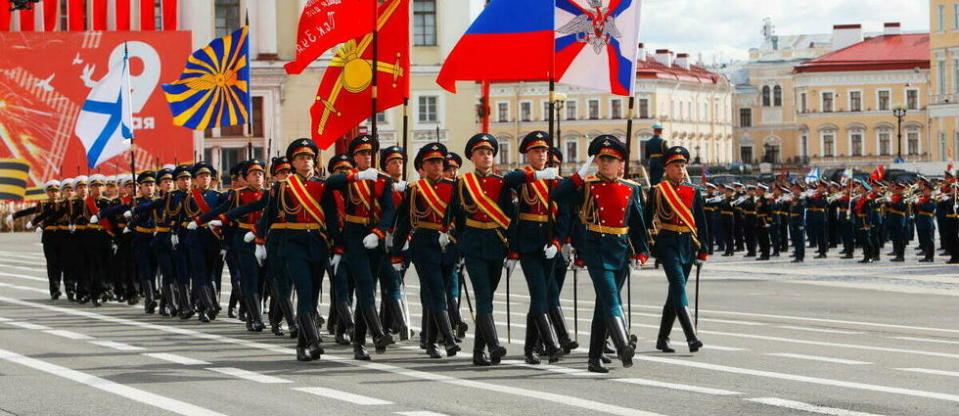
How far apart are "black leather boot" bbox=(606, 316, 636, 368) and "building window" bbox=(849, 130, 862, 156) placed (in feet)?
382

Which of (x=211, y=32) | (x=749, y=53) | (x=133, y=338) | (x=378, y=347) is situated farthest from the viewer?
(x=749, y=53)

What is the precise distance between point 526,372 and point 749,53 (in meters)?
136

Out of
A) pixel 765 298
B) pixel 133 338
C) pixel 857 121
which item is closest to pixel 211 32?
pixel 765 298

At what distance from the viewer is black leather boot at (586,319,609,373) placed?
13.3 metres

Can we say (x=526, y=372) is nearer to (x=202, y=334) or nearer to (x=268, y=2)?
(x=202, y=334)

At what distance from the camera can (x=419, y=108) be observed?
72312 millimetres

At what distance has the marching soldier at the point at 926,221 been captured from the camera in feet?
108

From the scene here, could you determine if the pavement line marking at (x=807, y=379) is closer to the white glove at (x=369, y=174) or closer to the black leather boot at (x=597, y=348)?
the black leather boot at (x=597, y=348)

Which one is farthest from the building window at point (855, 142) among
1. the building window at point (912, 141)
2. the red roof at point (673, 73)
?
the red roof at point (673, 73)

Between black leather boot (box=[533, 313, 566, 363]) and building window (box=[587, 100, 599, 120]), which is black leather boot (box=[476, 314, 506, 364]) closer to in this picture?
black leather boot (box=[533, 313, 566, 363])

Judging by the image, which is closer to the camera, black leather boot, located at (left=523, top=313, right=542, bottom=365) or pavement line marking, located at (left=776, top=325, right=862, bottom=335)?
black leather boot, located at (left=523, top=313, right=542, bottom=365)

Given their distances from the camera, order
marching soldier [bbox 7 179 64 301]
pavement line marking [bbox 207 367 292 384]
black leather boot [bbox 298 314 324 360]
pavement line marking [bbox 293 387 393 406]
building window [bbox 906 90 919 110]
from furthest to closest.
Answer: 1. building window [bbox 906 90 919 110]
2. marching soldier [bbox 7 179 64 301]
3. black leather boot [bbox 298 314 324 360]
4. pavement line marking [bbox 207 367 292 384]
5. pavement line marking [bbox 293 387 393 406]

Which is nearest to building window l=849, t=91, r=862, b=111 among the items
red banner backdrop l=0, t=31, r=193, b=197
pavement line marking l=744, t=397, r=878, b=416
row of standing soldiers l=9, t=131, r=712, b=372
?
red banner backdrop l=0, t=31, r=193, b=197

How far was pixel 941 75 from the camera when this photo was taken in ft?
316
